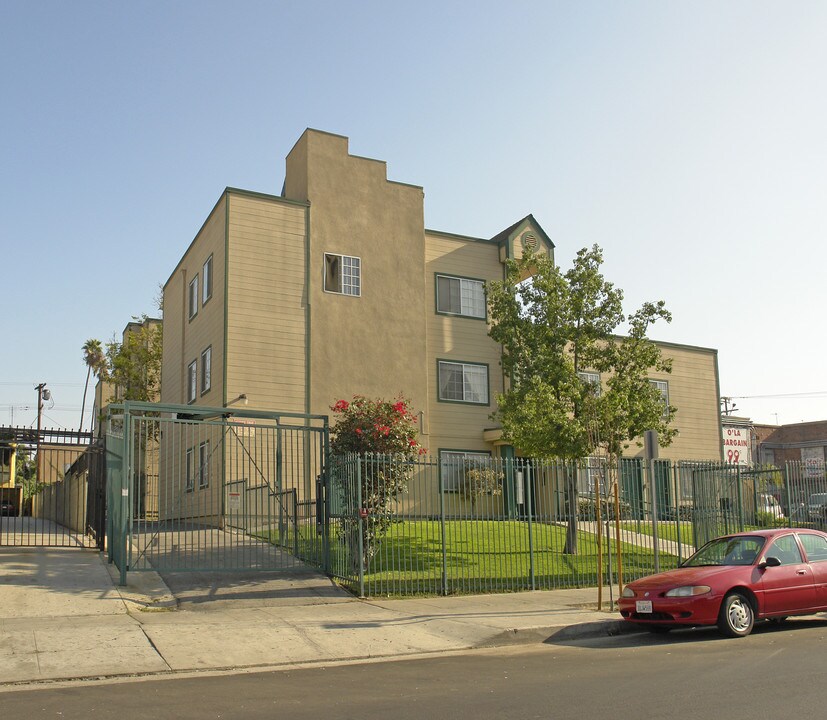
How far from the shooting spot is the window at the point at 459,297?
29.1 meters

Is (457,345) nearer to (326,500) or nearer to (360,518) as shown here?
(326,500)

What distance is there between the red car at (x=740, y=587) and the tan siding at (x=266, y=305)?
14.8 meters

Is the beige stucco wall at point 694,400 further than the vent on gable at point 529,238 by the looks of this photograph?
Yes

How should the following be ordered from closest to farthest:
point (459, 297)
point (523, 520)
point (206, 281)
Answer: point (523, 520) < point (206, 281) < point (459, 297)

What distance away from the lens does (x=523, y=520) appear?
1638cm

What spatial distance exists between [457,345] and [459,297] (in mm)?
1672

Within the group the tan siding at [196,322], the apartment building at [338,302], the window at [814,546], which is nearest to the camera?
the window at [814,546]

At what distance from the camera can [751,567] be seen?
38.3ft

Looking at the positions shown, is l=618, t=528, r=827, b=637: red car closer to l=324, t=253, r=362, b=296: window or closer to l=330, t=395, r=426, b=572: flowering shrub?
l=330, t=395, r=426, b=572: flowering shrub

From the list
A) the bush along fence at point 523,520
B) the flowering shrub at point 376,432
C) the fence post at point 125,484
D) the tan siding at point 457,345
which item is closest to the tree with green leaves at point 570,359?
the bush along fence at point 523,520

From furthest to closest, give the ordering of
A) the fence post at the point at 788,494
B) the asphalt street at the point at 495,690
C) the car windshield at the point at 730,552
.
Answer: the fence post at the point at 788,494, the car windshield at the point at 730,552, the asphalt street at the point at 495,690

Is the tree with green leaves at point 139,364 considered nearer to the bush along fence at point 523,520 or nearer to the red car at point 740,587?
the bush along fence at point 523,520

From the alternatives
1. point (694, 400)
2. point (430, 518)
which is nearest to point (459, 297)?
point (694, 400)

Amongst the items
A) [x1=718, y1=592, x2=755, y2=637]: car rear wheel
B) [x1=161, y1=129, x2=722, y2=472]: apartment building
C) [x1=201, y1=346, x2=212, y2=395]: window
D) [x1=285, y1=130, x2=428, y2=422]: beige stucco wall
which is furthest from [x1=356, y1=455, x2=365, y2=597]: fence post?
[x1=201, y1=346, x2=212, y2=395]: window
